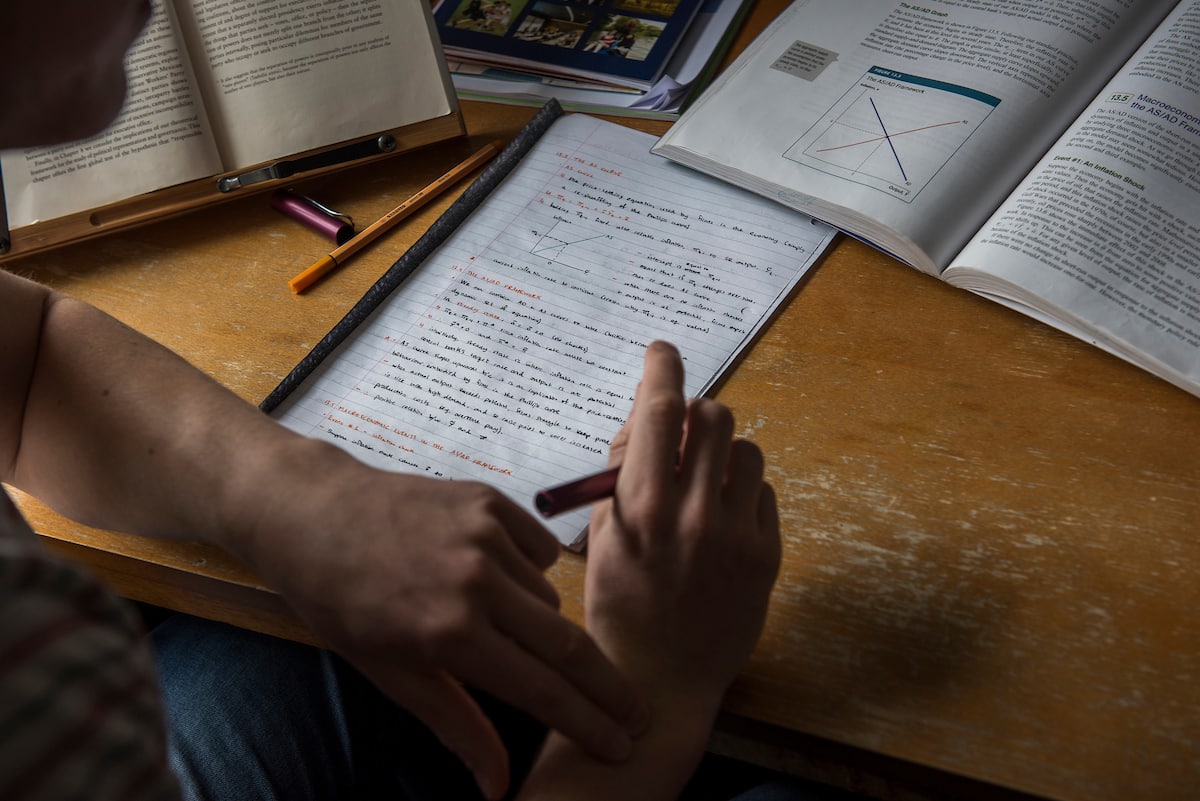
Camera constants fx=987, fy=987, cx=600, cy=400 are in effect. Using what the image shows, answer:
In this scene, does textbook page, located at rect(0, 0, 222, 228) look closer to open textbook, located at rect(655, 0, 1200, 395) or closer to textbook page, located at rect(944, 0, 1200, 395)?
open textbook, located at rect(655, 0, 1200, 395)

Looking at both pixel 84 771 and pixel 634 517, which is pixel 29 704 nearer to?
pixel 84 771

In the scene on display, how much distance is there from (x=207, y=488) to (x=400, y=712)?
359mm

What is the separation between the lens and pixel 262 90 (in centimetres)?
91

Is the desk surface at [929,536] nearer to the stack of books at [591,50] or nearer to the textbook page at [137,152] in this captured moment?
the textbook page at [137,152]

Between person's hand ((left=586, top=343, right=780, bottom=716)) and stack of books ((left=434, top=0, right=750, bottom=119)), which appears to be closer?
person's hand ((left=586, top=343, right=780, bottom=716))

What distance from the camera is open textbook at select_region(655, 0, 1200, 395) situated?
0.71 m

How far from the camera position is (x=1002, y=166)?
0.79 meters

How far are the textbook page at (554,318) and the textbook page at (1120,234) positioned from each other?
15cm

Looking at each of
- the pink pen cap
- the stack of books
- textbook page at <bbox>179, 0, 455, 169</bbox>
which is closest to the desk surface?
the pink pen cap

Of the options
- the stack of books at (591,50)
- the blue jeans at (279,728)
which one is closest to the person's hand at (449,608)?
the blue jeans at (279,728)

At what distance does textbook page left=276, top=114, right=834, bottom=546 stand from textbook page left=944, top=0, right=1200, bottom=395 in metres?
0.15

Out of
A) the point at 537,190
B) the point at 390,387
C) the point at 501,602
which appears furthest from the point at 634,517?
the point at 537,190

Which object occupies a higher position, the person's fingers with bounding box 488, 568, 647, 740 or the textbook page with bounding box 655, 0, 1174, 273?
the textbook page with bounding box 655, 0, 1174, 273

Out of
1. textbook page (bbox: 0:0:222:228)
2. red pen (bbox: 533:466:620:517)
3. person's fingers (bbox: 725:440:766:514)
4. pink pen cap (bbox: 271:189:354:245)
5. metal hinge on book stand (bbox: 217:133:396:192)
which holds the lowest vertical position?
person's fingers (bbox: 725:440:766:514)
